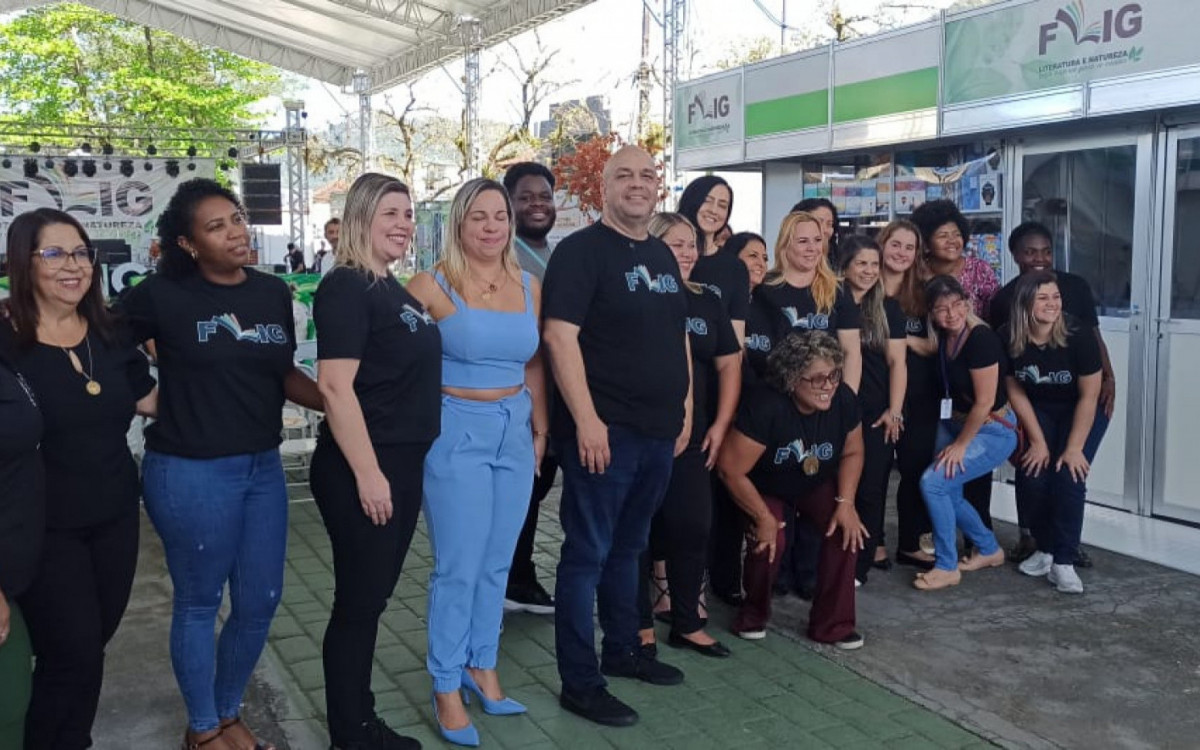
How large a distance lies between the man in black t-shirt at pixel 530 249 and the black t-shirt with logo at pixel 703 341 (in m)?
0.67

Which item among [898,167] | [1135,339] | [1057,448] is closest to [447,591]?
[1057,448]

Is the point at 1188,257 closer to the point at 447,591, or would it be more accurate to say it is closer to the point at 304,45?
the point at 447,591

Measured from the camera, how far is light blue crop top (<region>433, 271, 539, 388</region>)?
344 cm

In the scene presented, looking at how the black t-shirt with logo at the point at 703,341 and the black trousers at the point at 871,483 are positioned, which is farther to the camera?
the black trousers at the point at 871,483

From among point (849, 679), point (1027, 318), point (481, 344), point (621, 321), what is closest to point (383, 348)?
point (481, 344)

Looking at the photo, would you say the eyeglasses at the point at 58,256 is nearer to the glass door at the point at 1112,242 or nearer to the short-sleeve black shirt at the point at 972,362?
the short-sleeve black shirt at the point at 972,362

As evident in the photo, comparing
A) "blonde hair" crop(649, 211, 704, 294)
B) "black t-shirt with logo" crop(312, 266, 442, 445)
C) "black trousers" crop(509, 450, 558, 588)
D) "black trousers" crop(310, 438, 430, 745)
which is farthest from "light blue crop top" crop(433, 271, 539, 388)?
"black trousers" crop(509, 450, 558, 588)

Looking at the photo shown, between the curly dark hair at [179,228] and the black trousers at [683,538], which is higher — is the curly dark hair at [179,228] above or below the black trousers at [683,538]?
above

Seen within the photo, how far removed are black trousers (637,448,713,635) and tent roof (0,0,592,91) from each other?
13.8 metres

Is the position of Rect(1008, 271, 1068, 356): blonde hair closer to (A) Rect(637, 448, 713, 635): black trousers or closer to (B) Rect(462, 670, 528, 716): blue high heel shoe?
(A) Rect(637, 448, 713, 635): black trousers

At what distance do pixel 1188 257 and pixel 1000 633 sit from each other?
2900 mm

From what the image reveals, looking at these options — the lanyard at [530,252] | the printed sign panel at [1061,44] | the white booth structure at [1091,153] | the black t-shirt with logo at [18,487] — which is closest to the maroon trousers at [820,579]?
the lanyard at [530,252]

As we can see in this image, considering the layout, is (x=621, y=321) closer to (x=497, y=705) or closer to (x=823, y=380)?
(x=823, y=380)

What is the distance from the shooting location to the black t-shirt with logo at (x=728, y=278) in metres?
4.46
